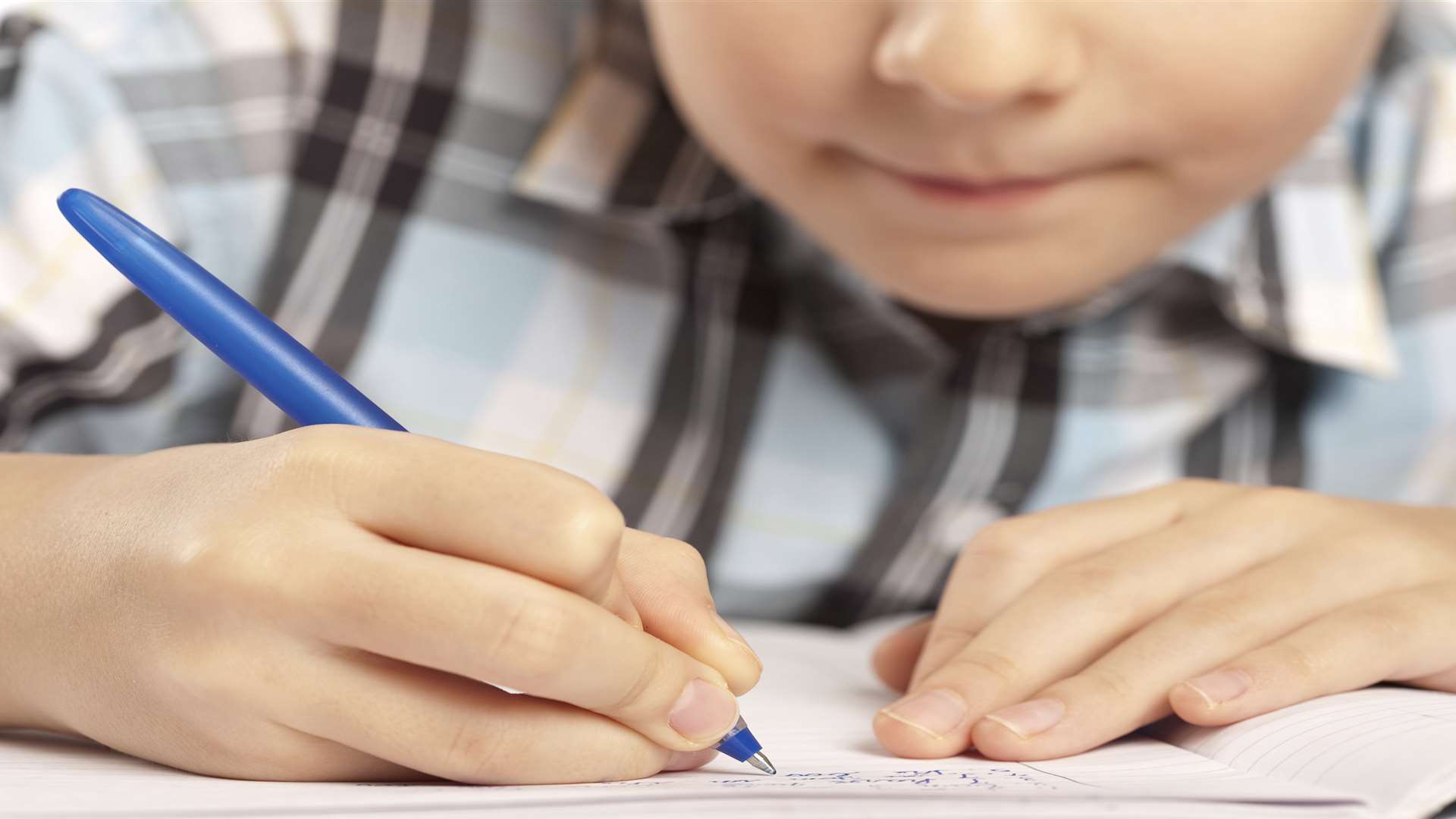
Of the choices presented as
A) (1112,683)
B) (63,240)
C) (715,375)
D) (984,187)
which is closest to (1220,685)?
(1112,683)

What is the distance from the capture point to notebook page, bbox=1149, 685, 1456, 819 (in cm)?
28

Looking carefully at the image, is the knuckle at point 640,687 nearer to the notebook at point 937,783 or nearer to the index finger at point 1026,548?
the notebook at point 937,783

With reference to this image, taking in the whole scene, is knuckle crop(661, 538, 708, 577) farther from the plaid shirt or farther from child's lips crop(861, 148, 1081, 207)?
the plaid shirt

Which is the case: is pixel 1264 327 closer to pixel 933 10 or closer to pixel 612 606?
pixel 933 10

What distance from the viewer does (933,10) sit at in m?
0.44

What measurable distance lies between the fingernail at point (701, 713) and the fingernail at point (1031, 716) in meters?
0.09

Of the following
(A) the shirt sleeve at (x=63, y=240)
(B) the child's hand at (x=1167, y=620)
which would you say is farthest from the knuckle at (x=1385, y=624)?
(A) the shirt sleeve at (x=63, y=240)

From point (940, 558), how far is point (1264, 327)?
0.68ft

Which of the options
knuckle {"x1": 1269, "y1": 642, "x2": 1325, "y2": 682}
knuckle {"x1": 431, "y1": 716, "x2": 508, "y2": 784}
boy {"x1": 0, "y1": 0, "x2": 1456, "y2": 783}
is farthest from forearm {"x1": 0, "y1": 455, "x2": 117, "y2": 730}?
knuckle {"x1": 1269, "y1": 642, "x2": 1325, "y2": 682}

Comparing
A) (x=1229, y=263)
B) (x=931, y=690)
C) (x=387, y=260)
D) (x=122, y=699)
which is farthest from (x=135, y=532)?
A: (x=1229, y=263)

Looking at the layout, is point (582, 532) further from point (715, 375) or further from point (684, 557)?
point (715, 375)

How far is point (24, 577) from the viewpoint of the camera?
1.13 feet

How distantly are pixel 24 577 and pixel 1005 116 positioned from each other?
1.13 ft

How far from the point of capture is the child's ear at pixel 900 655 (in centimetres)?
44
